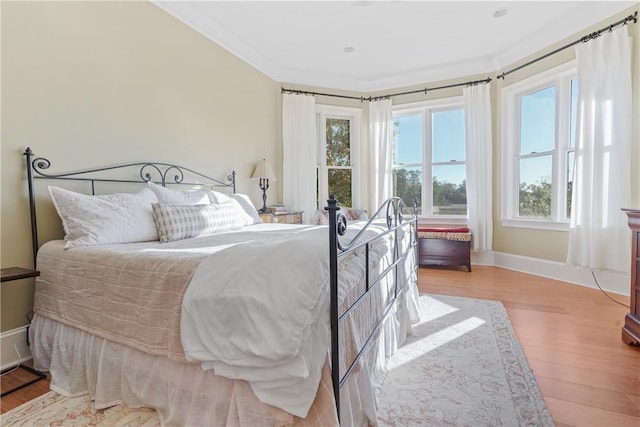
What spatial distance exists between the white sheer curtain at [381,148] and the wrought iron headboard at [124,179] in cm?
220

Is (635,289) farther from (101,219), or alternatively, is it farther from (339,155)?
(339,155)

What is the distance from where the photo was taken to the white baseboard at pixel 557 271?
299 centimetres

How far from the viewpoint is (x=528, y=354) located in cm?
188

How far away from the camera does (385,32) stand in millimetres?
3428

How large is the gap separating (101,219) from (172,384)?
3.52ft

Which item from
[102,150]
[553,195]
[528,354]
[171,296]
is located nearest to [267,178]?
[102,150]

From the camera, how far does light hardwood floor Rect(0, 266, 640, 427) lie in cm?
141

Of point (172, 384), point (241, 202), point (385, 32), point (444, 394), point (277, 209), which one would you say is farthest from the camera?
point (277, 209)

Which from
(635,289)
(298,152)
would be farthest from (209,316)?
(298,152)

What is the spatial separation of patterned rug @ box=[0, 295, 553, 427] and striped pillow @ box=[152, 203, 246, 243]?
91 cm

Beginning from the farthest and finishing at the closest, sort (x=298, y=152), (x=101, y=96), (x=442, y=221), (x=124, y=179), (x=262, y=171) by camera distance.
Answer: (x=442, y=221) < (x=298, y=152) < (x=262, y=171) < (x=124, y=179) < (x=101, y=96)

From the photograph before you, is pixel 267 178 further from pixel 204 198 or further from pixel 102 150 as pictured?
pixel 102 150

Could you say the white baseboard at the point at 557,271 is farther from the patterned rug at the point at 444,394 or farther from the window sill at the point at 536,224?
the patterned rug at the point at 444,394

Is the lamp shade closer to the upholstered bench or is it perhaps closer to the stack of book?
the stack of book
